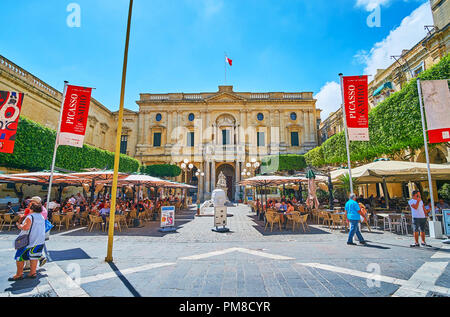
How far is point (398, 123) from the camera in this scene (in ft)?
44.6

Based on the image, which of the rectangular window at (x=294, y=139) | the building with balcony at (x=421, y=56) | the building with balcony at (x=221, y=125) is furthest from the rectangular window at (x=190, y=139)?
the building with balcony at (x=421, y=56)

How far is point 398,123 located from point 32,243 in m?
17.8

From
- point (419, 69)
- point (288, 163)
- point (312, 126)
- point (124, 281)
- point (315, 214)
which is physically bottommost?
point (124, 281)

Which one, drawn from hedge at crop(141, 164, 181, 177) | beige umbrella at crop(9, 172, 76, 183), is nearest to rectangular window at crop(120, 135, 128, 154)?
hedge at crop(141, 164, 181, 177)

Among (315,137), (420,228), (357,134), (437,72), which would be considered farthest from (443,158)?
(315,137)

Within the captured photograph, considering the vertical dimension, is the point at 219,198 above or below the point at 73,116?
below

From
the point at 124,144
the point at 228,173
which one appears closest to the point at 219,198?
the point at 228,173

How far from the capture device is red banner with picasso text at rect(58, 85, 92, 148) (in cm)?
772

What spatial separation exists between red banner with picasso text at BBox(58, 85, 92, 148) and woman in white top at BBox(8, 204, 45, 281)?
14.7 ft

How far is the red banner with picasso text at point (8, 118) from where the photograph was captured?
789 cm

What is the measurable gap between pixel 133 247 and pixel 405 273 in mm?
6362

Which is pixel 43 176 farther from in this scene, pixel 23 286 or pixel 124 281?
pixel 124 281
